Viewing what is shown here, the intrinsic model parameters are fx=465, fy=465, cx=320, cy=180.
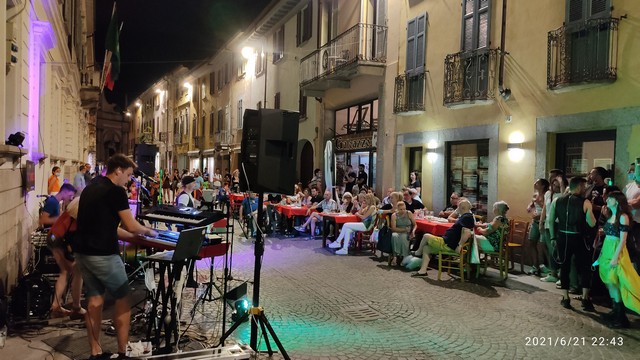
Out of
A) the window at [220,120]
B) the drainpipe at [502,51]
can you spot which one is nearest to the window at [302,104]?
the drainpipe at [502,51]

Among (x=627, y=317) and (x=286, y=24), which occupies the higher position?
(x=286, y=24)

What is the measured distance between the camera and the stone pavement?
4.84 meters

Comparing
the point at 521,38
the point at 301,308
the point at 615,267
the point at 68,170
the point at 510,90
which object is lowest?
the point at 301,308

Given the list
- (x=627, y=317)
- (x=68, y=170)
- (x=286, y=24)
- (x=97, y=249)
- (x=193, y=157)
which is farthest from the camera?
(x=193, y=157)

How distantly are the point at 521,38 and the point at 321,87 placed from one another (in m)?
8.73

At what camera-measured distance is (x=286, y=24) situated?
72.2ft

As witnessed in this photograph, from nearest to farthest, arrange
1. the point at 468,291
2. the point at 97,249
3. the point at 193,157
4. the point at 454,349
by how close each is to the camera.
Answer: the point at 97,249 < the point at 454,349 < the point at 468,291 < the point at 193,157

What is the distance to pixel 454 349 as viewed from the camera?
4.89m

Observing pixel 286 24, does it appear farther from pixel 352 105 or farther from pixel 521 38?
pixel 521 38

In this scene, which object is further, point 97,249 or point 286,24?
point 286,24

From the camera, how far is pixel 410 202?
10.5 metres

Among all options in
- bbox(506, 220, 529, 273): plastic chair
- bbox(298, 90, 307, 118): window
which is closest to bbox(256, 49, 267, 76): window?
bbox(298, 90, 307, 118): window

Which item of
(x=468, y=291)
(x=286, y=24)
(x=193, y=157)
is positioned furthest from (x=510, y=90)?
(x=193, y=157)

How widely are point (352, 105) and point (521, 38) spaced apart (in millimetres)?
7877
